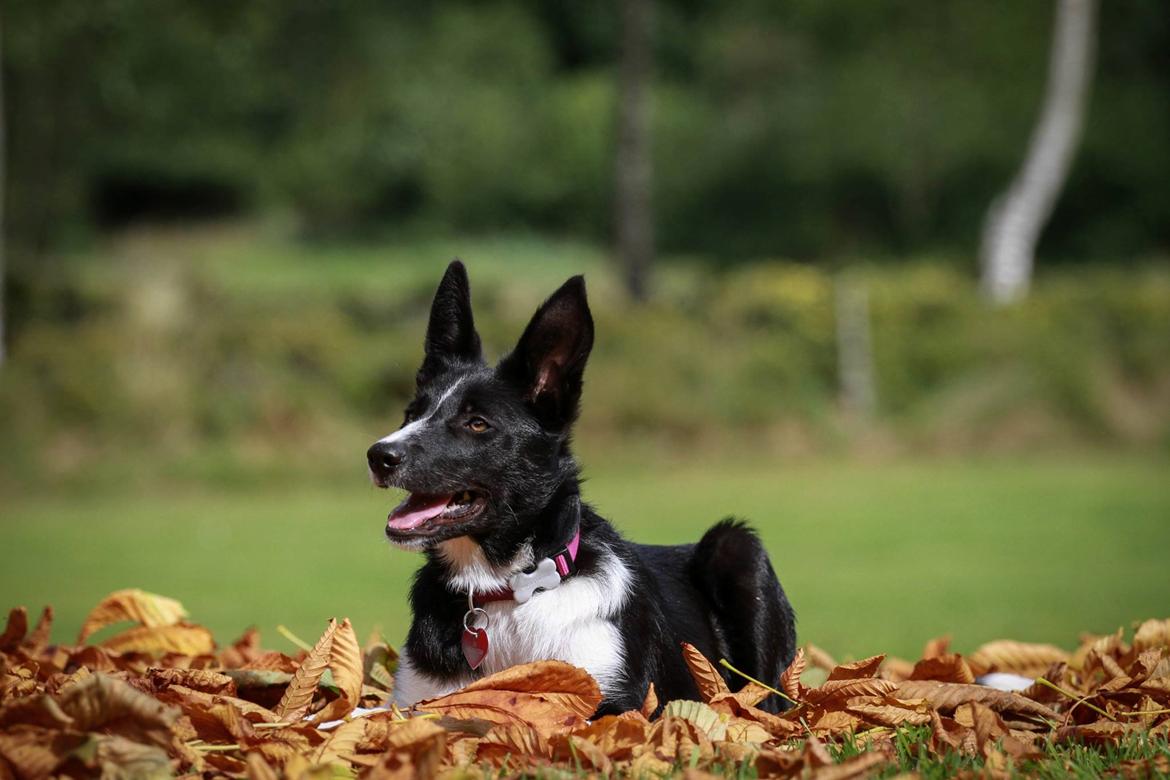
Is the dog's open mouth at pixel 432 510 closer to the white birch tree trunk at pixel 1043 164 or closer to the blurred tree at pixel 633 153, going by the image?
the blurred tree at pixel 633 153

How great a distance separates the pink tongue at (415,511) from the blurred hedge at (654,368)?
38.3 ft

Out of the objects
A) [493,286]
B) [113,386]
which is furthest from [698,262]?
[113,386]

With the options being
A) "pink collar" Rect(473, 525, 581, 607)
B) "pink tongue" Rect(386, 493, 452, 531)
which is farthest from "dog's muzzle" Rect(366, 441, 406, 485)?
"pink collar" Rect(473, 525, 581, 607)

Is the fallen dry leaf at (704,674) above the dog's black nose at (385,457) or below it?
below

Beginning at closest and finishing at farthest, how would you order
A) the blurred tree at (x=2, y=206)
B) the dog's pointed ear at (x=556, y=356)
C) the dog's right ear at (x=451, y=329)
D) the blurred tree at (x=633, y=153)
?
the dog's pointed ear at (x=556, y=356), the dog's right ear at (x=451, y=329), the blurred tree at (x=2, y=206), the blurred tree at (x=633, y=153)

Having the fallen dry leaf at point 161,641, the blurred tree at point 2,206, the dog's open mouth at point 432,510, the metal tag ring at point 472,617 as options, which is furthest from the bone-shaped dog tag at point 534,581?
the blurred tree at point 2,206

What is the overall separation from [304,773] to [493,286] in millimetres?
16340

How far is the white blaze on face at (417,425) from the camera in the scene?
395 centimetres

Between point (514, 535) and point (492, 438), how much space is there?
11.9 inches

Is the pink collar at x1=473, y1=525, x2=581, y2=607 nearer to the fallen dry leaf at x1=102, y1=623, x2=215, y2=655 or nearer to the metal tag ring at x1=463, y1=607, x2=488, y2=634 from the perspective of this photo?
the metal tag ring at x1=463, y1=607, x2=488, y2=634

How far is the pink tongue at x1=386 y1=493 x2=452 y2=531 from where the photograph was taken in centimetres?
391

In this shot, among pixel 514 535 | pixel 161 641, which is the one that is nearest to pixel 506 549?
pixel 514 535

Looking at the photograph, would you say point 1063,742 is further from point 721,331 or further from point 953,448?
point 721,331

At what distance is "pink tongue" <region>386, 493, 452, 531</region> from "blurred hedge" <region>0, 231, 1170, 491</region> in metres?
11.7
